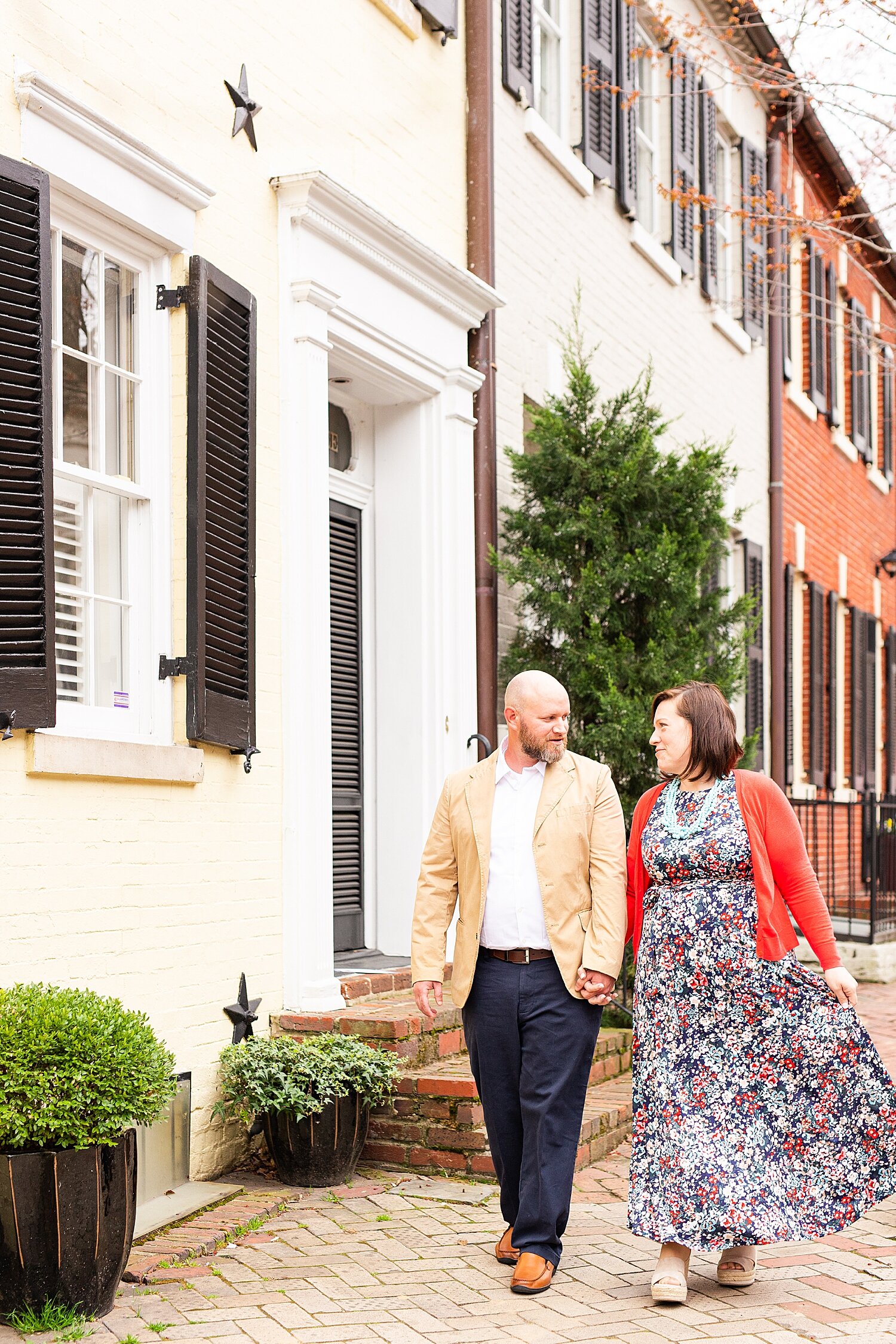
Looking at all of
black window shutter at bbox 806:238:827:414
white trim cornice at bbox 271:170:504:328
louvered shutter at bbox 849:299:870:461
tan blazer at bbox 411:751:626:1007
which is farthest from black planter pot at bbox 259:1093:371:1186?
louvered shutter at bbox 849:299:870:461

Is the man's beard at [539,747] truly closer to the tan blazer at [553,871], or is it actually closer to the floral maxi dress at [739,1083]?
the tan blazer at [553,871]

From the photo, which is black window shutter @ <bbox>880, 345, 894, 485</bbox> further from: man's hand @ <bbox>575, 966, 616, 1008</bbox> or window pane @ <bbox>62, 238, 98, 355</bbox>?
man's hand @ <bbox>575, 966, 616, 1008</bbox>

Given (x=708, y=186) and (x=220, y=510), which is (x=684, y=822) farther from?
(x=708, y=186)

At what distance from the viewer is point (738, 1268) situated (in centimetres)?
473

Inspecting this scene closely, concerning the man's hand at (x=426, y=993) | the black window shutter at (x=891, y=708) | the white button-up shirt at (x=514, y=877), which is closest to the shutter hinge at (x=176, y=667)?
the white button-up shirt at (x=514, y=877)

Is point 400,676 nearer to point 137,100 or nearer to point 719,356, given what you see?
point 137,100

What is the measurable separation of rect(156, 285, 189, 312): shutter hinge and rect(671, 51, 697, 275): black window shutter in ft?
21.8

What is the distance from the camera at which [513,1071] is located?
479 centimetres

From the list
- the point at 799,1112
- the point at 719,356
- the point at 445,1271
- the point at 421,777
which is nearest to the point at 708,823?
the point at 799,1112

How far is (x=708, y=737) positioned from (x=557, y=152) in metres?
5.73

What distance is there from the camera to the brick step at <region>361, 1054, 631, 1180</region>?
5.96 m

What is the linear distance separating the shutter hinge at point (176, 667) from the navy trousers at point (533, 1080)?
1.61m

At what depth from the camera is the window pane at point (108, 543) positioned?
560 centimetres

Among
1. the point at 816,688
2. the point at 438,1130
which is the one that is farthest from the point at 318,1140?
the point at 816,688
